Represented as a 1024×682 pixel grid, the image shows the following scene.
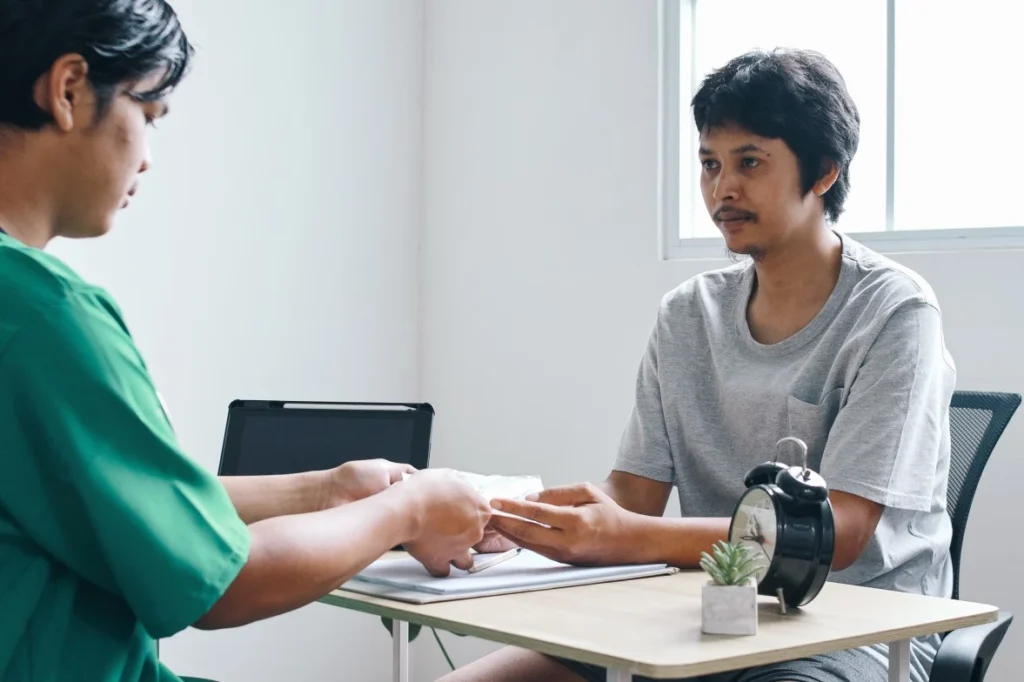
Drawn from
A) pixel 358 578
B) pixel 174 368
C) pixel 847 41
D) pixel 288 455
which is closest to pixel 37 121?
pixel 358 578

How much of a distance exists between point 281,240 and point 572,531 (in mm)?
1864

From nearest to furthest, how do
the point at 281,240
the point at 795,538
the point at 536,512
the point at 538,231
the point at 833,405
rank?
the point at 795,538, the point at 536,512, the point at 833,405, the point at 281,240, the point at 538,231

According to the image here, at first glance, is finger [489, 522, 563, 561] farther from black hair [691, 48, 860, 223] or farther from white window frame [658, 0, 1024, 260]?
white window frame [658, 0, 1024, 260]

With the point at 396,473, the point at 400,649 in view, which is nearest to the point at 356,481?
the point at 396,473

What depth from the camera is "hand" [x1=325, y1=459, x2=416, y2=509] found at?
1.50 m

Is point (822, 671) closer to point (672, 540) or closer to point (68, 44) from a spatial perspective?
point (672, 540)

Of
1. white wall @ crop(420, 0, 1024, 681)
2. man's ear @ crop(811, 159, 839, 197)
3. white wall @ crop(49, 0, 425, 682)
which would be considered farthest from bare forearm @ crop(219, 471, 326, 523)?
white wall @ crop(420, 0, 1024, 681)

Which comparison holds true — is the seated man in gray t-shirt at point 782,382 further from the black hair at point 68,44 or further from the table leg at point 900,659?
the black hair at point 68,44

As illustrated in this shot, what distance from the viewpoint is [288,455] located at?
6.66ft

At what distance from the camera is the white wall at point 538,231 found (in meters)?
3.00

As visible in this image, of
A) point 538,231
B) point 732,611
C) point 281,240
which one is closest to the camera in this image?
point 732,611

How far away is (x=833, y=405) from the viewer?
1.80 m

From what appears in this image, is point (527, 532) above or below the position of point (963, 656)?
above

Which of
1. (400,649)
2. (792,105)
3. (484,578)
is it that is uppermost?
(792,105)
